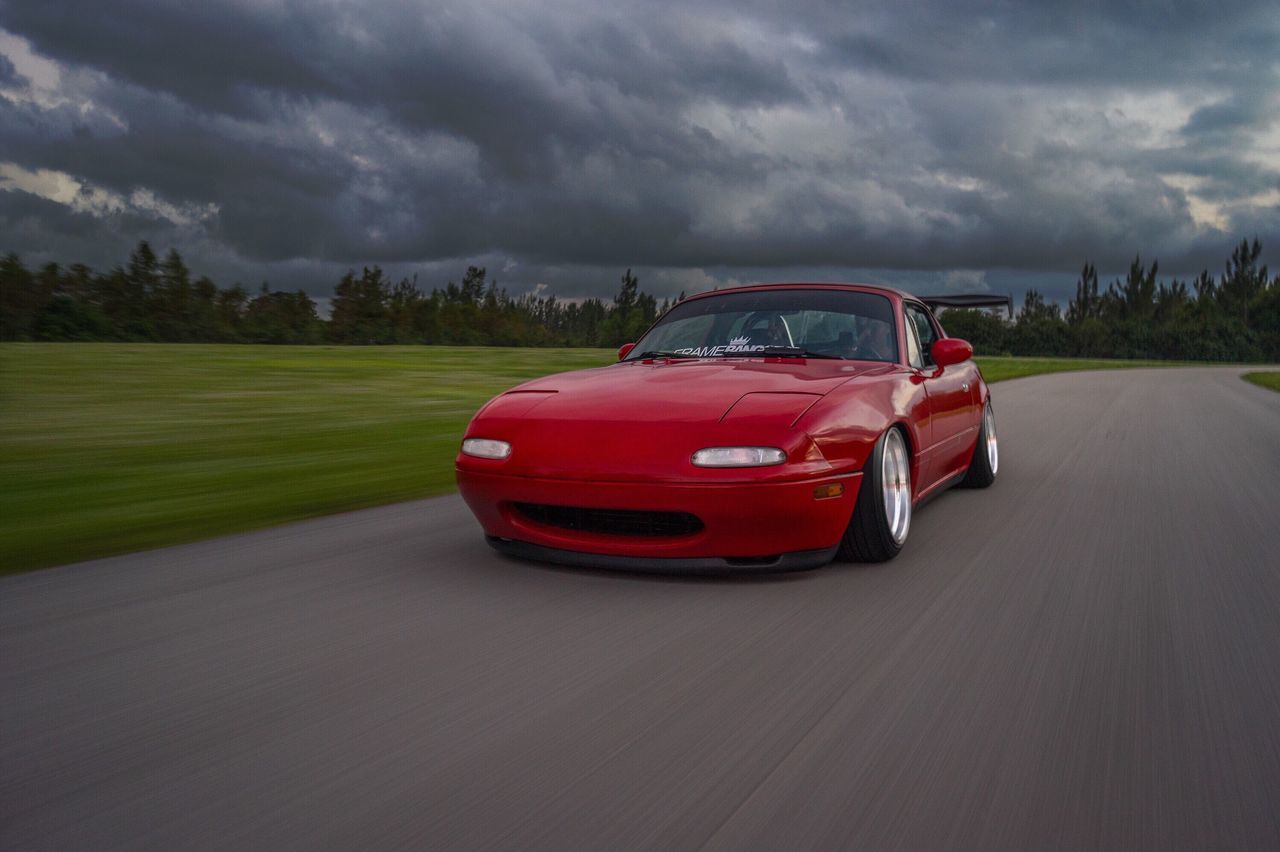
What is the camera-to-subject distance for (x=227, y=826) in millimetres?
1983

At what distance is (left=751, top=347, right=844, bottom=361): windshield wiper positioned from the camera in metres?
5.14

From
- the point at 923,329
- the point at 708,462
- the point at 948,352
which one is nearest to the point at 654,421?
the point at 708,462

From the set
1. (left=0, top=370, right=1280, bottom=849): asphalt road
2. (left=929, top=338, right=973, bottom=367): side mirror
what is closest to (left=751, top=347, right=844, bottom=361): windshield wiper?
(left=929, top=338, right=973, bottom=367): side mirror

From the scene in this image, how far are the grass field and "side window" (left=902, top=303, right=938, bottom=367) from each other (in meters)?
3.23

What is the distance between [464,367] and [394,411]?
1261 centimetres

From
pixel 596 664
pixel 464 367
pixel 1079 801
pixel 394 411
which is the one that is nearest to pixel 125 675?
pixel 596 664

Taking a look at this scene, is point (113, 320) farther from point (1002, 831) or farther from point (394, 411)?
point (1002, 831)

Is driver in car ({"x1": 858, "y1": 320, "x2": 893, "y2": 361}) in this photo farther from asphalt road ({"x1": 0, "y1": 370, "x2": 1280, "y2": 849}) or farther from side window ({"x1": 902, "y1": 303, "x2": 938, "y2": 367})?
asphalt road ({"x1": 0, "y1": 370, "x2": 1280, "y2": 849})

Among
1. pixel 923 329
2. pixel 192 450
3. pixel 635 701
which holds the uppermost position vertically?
pixel 923 329

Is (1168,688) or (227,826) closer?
(227,826)

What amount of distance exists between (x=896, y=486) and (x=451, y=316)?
8045 centimetres

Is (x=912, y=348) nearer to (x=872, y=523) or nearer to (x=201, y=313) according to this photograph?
(x=872, y=523)

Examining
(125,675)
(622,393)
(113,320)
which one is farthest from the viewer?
(113,320)

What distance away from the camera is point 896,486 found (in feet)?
15.2
